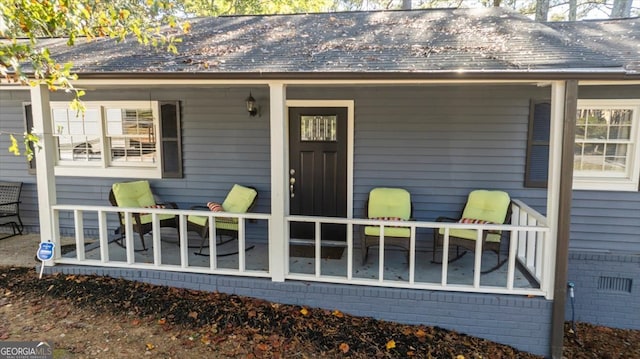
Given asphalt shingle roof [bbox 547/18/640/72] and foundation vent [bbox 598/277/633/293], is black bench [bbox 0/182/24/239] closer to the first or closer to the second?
asphalt shingle roof [bbox 547/18/640/72]

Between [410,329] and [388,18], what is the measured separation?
159 inches

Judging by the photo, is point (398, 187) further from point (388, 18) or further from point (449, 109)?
point (388, 18)

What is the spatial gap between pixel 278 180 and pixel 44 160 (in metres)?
2.47

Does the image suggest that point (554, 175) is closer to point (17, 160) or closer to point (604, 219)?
point (604, 219)

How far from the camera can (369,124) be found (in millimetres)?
5008

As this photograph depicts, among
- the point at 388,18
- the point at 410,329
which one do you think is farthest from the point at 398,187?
the point at 388,18

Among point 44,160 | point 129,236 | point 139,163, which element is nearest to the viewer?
point 44,160

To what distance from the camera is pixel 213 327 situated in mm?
3475

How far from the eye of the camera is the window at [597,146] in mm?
4695

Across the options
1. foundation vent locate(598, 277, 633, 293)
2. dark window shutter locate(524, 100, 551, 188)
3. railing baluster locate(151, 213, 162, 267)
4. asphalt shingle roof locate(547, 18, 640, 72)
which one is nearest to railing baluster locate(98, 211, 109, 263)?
railing baluster locate(151, 213, 162, 267)

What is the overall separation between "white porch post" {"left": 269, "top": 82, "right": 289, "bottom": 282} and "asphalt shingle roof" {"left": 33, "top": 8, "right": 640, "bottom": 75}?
0.31 meters

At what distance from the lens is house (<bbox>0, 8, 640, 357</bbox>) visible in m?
3.53

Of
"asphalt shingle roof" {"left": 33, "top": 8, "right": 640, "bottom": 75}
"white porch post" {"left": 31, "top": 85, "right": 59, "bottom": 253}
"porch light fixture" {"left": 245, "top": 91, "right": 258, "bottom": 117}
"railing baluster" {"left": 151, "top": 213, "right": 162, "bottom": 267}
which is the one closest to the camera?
"asphalt shingle roof" {"left": 33, "top": 8, "right": 640, "bottom": 75}

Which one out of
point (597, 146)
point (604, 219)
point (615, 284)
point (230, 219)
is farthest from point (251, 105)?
point (615, 284)
